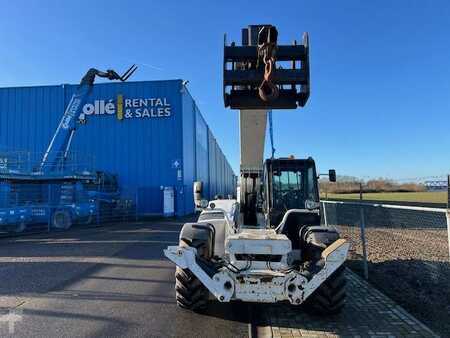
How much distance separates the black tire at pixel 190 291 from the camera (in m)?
6.07

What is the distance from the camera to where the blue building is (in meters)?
26.5

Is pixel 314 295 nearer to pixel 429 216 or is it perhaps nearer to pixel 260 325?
pixel 260 325

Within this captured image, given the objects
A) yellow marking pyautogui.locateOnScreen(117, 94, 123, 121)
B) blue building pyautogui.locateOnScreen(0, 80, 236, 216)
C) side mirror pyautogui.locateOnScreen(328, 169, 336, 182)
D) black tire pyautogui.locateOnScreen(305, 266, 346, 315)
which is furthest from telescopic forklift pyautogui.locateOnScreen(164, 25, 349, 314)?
yellow marking pyautogui.locateOnScreen(117, 94, 123, 121)

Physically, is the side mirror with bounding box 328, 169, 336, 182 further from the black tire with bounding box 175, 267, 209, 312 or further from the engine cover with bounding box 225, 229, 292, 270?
the black tire with bounding box 175, 267, 209, 312

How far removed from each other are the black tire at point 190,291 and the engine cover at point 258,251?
686 mm

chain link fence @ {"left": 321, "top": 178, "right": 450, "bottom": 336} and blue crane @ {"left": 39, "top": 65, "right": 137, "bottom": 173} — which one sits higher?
blue crane @ {"left": 39, "top": 65, "right": 137, "bottom": 173}

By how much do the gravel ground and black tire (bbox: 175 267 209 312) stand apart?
303 centimetres

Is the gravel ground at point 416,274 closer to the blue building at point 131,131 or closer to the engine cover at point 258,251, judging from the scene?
the engine cover at point 258,251

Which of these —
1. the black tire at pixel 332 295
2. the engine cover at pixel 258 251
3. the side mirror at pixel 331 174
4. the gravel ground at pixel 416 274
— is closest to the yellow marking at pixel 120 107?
the gravel ground at pixel 416 274

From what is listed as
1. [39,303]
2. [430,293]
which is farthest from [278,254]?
[39,303]

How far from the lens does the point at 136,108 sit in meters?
27.0

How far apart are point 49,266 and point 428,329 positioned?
789 centimetres

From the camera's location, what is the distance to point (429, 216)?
27.1 ft

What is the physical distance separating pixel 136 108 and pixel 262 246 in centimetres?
2269
